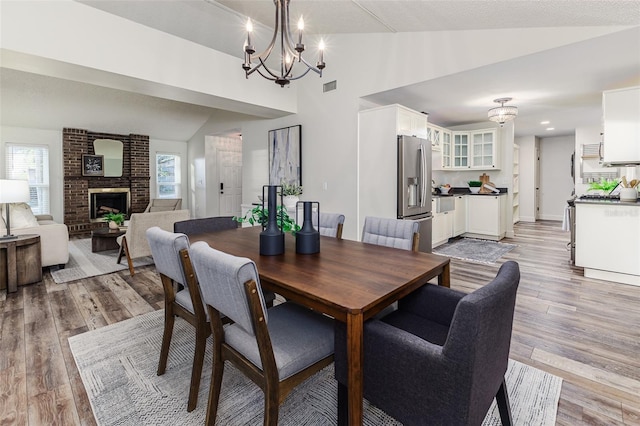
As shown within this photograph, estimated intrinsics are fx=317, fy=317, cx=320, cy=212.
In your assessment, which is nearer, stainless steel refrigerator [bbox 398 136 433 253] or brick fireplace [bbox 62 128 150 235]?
stainless steel refrigerator [bbox 398 136 433 253]

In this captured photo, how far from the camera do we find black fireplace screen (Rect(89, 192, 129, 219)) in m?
7.26

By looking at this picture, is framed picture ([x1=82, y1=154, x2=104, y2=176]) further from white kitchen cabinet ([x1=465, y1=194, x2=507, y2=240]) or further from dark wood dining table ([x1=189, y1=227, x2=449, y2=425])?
white kitchen cabinet ([x1=465, y1=194, x2=507, y2=240])

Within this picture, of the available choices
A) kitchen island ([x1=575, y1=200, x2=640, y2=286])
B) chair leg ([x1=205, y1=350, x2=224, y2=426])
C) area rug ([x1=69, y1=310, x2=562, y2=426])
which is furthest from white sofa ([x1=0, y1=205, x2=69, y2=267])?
kitchen island ([x1=575, y1=200, x2=640, y2=286])

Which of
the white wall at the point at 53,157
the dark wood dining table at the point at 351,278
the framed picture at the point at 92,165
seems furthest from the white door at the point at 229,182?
the dark wood dining table at the point at 351,278

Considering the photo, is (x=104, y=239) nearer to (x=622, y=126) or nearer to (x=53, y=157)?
(x=53, y=157)

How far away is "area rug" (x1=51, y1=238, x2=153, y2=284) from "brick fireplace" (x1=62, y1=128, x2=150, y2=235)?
1.83 meters

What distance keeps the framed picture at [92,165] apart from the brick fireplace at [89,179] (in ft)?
0.26

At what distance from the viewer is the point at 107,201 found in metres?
7.52

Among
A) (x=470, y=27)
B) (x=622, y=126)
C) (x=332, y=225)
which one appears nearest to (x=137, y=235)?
(x=332, y=225)

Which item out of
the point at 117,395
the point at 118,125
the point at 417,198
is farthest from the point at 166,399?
the point at 118,125

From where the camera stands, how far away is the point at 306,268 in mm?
1599

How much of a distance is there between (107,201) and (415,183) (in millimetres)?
7115

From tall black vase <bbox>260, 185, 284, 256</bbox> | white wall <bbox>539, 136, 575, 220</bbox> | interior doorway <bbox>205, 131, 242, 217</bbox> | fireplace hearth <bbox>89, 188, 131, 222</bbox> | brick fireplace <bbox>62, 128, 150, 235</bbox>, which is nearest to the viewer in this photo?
tall black vase <bbox>260, 185, 284, 256</bbox>

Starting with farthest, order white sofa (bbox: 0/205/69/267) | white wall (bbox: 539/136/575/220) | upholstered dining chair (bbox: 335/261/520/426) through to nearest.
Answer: white wall (bbox: 539/136/575/220)
white sofa (bbox: 0/205/69/267)
upholstered dining chair (bbox: 335/261/520/426)
